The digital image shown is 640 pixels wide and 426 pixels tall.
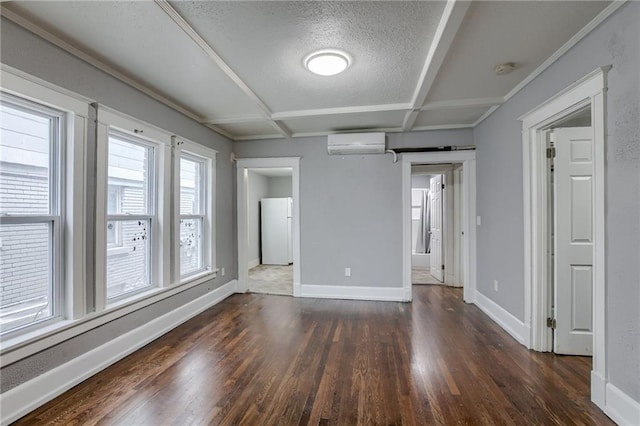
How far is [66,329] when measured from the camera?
2.07m

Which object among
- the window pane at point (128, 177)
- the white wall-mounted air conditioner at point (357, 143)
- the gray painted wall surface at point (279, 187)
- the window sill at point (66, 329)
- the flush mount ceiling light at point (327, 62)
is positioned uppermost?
the flush mount ceiling light at point (327, 62)

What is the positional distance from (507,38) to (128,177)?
3.36 meters

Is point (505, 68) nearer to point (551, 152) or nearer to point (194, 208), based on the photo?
point (551, 152)

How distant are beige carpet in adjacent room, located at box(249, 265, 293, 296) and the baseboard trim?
11.6 ft

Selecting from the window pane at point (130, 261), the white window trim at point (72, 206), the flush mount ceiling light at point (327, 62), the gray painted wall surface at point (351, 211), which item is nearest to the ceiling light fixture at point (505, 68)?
the flush mount ceiling light at point (327, 62)

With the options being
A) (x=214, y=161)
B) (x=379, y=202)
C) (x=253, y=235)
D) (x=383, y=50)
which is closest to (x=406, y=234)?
(x=379, y=202)

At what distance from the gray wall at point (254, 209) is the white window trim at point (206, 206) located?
107 inches

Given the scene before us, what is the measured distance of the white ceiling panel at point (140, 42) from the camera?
1.72 m

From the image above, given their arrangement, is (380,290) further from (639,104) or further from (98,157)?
(98,157)

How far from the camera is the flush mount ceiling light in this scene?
2.19m

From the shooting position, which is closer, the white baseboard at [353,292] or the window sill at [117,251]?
the window sill at [117,251]

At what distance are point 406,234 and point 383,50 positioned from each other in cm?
261

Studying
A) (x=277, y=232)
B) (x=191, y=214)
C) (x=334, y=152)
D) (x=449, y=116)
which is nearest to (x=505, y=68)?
(x=449, y=116)

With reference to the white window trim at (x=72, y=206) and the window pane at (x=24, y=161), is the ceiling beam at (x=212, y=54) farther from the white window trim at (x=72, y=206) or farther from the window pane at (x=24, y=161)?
the window pane at (x=24, y=161)
